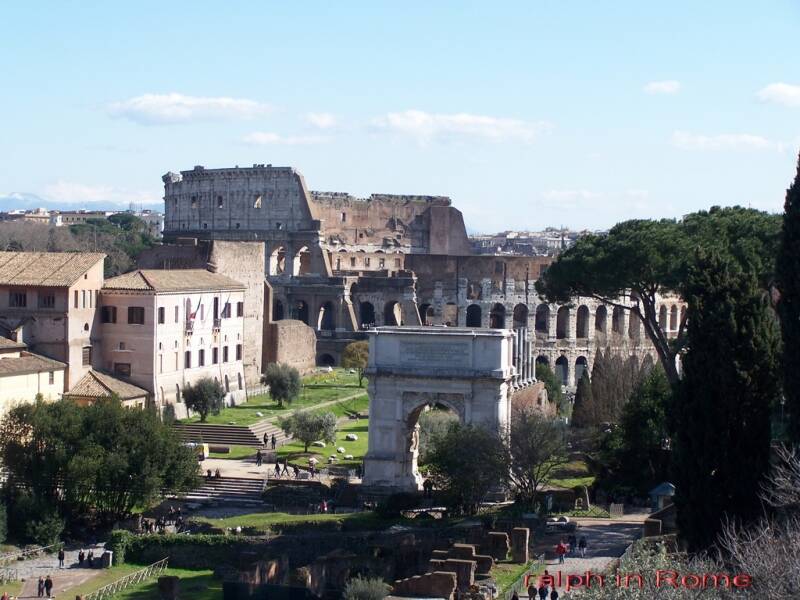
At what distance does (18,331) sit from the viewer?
151ft

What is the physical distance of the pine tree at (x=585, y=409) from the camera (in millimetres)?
52062

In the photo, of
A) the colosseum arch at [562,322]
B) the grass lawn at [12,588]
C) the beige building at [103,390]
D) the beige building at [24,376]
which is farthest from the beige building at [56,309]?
the colosseum arch at [562,322]

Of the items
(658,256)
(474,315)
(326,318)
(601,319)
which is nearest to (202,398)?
(658,256)

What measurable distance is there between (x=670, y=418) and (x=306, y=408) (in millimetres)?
24807

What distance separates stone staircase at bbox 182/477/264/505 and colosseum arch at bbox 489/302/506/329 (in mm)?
46315

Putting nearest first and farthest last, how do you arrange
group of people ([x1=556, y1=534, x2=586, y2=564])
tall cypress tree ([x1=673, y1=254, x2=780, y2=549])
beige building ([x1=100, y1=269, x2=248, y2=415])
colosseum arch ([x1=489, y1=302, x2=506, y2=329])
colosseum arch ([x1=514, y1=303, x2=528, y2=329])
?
tall cypress tree ([x1=673, y1=254, x2=780, y2=549]), group of people ([x1=556, y1=534, x2=586, y2=564]), beige building ([x1=100, y1=269, x2=248, y2=415]), colosseum arch ([x1=514, y1=303, x2=528, y2=329]), colosseum arch ([x1=489, y1=302, x2=506, y2=329])

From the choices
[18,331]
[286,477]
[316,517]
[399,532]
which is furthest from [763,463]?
[18,331]

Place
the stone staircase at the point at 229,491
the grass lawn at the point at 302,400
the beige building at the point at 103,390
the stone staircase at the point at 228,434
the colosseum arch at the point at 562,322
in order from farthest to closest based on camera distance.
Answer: the colosseum arch at the point at 562,322, the grass lawn at the point at 302,400, the stone staircase at the point at 228,434, the beige building at the point at 103,390, the stone staircase at the point at 229,491

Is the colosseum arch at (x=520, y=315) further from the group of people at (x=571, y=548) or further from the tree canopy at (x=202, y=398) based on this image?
the group of people at (x=571, y=548)

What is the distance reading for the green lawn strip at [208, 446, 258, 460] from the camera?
45.8 meters

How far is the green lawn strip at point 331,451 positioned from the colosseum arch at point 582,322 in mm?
36708

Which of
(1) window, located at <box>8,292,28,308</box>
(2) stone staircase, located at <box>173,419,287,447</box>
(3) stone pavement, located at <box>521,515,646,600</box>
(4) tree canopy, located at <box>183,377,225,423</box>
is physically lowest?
(3) stone pavement, located at <box>521,515,646,600</box>

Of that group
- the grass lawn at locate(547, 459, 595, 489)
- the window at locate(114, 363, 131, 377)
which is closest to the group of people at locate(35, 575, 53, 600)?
the grass lawn at locate(547, 459, 595, 489)

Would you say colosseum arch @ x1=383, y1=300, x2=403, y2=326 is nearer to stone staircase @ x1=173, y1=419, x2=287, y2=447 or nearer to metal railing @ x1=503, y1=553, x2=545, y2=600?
stone staircase @ x1=173, y1=419, x2=287, y2=447
